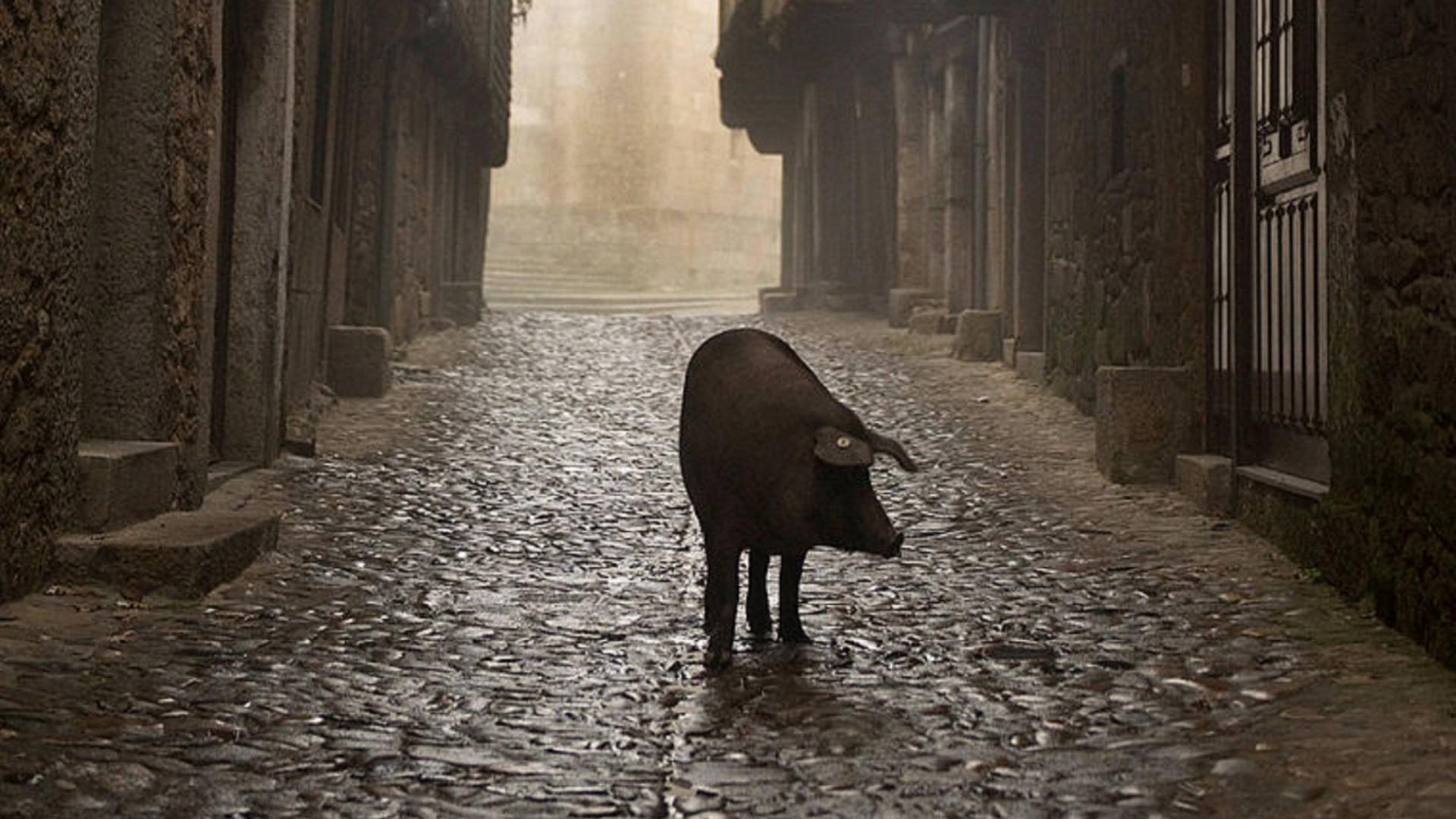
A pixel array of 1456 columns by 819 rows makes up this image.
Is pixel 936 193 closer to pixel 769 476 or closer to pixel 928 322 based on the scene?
pixel 928 322

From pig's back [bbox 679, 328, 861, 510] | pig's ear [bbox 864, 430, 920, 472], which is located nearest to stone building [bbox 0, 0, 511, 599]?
pig's back [bbox 679, 328, 861, 510]

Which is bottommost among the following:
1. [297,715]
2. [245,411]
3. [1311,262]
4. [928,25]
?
[297,715]

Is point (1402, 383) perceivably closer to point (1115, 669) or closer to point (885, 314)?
point (1115, 669)

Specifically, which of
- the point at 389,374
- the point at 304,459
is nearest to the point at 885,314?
the point at 389,374

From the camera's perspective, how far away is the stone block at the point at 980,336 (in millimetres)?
15383

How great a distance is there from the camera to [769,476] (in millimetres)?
4688

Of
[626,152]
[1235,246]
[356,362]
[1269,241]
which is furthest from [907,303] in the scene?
[626,152]

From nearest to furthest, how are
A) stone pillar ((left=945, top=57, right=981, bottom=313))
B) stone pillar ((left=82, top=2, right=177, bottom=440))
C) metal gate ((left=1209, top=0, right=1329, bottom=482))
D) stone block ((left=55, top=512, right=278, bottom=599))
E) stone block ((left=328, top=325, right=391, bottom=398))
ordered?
stone block ((left=55, top=512, right=278, bottom=599)) → stone pillar ((left=82, top=2, right=177, bottom=440)) → metal gate ((left=1209, top=0, right=1329, bottom=482)) → stone block ((left=328, top=325, right=391, bottom=398)) → stone pillar ((left=945, top=57, right=981, bottom=313))

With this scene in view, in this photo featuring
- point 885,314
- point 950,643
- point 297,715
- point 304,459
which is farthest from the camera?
point 885,314

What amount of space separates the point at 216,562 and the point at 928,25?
14337 mm

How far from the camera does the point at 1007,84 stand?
15.2 m

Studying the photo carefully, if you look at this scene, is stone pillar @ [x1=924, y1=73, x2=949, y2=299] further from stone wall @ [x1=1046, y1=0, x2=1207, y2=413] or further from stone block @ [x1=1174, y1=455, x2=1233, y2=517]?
stone block @ [x1=1174, y1=455, x2=1233, y2=517]

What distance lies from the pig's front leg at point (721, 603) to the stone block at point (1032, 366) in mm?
8681

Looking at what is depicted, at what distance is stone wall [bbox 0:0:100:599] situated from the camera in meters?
5.05
